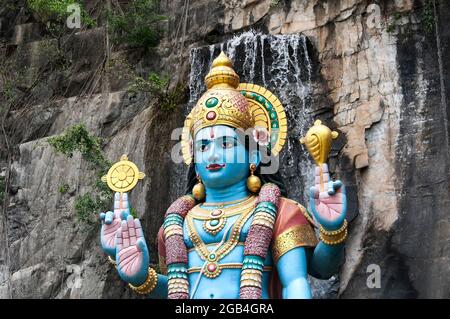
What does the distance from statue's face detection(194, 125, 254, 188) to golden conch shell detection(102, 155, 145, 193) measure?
504 millimetres

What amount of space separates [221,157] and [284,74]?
5796mm

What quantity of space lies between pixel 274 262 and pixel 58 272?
6.24m

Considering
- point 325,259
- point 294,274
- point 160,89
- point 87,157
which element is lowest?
point 294,274

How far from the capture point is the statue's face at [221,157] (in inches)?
259

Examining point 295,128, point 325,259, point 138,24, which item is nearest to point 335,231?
point 325,259

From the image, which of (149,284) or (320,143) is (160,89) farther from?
(320,143)

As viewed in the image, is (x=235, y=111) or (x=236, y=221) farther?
(x=235, y=111)

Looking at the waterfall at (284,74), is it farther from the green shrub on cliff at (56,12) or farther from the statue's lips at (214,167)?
the statue's lips at (214,167)

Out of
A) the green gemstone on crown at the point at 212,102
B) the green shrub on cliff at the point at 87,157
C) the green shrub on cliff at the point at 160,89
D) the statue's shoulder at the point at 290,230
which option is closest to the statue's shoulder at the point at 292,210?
the statue's shoulder at the point at 290,230

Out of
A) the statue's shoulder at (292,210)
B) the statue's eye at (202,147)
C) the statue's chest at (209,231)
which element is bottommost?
the statue's chest at (209,231)

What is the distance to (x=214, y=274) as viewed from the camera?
629 centimetres

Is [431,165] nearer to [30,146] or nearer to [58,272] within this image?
[58,272]

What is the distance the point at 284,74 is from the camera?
12203mm
